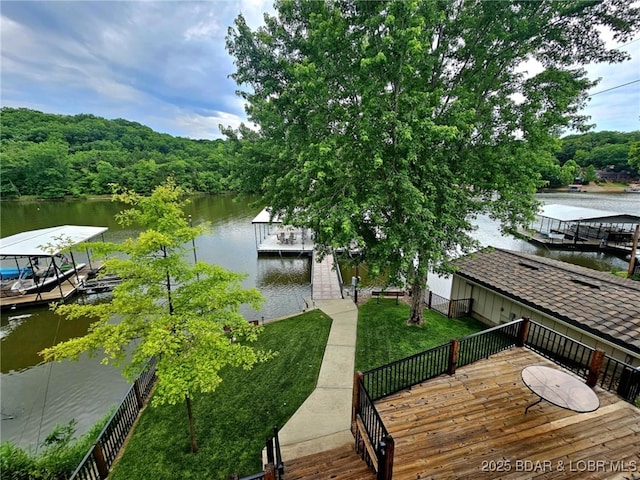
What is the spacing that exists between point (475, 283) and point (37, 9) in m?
17.9

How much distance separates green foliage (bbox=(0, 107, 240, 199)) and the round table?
34.0m

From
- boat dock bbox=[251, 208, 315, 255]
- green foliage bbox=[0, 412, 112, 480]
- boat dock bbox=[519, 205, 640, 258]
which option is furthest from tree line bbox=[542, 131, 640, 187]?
green foliage bbox=[0, 412, 112, 480]

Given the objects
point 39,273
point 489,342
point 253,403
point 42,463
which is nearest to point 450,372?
point 489,342

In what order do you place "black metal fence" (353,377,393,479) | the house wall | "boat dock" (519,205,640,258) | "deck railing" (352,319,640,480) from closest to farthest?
"black metal fence" (353,377,393,479) → "deck railing" (352,319,640,480) → the house wall → "boat dock" (519,205,640,258)

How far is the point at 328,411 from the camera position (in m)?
6.52

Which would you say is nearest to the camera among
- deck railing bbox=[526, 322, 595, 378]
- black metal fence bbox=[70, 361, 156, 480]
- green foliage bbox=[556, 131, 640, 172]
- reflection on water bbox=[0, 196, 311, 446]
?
black metal fence bbox=[70, 361, 156, 480]

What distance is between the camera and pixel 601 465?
412 cm

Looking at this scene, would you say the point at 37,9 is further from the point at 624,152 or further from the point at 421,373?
the point at 624,152

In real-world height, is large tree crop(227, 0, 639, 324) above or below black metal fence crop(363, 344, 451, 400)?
above

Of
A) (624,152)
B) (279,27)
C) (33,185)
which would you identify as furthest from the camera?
(624,152)

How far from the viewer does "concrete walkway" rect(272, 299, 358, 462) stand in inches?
219

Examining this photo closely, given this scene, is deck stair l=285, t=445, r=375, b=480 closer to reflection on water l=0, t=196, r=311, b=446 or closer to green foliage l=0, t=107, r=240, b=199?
reflection on water l=0, t=196, r=311, b=446

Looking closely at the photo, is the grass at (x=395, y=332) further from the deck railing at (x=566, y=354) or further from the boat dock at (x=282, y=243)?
the boat dock at (x=282, y=243)

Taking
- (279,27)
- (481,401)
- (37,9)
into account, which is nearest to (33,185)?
(37,9)
